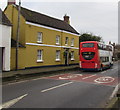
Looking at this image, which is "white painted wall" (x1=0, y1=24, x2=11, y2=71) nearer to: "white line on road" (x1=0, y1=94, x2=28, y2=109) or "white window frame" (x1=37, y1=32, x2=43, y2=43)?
"white window frame" (x1=37, y1=32, x2=43, y2=43)

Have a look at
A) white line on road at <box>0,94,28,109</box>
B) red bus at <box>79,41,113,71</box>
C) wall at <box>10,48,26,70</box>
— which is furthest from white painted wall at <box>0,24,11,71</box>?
white line on road at <box>0,94,28,109</box>

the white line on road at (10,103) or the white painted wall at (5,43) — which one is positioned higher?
the white painted wall at (5,43)

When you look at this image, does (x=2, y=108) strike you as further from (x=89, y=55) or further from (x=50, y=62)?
(x=50, y=62)

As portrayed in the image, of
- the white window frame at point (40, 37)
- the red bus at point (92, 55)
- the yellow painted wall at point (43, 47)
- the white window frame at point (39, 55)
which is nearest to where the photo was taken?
the red bus at point (92, 55)

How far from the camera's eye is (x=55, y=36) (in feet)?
96.2

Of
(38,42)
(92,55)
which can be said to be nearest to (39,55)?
(38,42)

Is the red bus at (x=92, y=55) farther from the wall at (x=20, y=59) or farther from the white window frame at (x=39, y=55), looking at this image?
the wall at (x=20, y=59)

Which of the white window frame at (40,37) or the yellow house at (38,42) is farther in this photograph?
the white window frame at (40,37)

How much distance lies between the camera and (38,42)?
25297 mm

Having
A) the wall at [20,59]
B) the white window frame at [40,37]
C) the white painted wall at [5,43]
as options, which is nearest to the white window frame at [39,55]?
→ the white window frame at [40,37]

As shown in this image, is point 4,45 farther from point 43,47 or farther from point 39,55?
point 43,47

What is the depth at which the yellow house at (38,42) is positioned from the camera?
22984 millimetres

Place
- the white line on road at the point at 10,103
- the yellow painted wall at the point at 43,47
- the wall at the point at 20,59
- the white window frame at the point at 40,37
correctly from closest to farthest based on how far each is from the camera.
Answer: the white line on road at the point at 10,103
the wall at the point at 20,59
the yellow painted wall at the point at 43,47
the white window frame at the point at 40,37

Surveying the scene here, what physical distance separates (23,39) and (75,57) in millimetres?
14830
